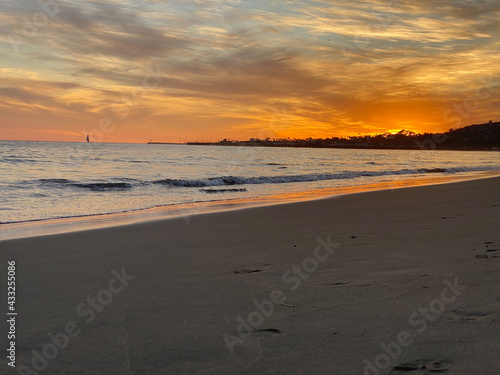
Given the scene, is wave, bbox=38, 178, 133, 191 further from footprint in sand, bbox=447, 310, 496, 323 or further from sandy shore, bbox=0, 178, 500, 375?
footprint in sand, bbox=447, 310, 496, 323

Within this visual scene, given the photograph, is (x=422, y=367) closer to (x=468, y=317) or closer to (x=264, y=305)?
(x=468, y=317)

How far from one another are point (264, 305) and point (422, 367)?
4.62 ft

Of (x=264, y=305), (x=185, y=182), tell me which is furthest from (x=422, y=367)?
(x=185, y=182)

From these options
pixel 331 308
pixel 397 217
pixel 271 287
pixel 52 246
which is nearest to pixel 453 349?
pixel 331 308

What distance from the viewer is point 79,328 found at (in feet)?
10.7

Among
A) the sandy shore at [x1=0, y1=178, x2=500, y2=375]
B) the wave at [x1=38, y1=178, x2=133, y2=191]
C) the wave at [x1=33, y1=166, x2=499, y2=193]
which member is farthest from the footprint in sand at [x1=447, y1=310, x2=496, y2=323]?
the wave at [x1=38, y1=178, x2=133, y2=191]

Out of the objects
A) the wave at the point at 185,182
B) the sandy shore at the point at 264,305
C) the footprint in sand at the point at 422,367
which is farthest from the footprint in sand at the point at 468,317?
the wave at the point at 185,182

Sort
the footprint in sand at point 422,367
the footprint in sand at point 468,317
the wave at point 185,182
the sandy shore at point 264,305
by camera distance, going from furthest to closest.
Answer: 1. the wave at point 185,182
2. the footprint in sand at point 468,317
3. the sandy shore at point 264,305
4. the footprint in sand at point 422,367

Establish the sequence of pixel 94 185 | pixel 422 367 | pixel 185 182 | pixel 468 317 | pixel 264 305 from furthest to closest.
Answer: pixel 185 182 → pixel 94 185 → pixel 264 305 → pixel 468 317 → pixel 422 367

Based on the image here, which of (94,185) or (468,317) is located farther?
(94,185)

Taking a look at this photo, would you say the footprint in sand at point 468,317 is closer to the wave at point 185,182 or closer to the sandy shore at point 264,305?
the sandy shore at point 264,305

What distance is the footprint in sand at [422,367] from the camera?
7.95ft

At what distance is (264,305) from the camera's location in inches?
142

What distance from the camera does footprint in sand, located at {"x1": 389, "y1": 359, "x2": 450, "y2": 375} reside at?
95.4 inches
